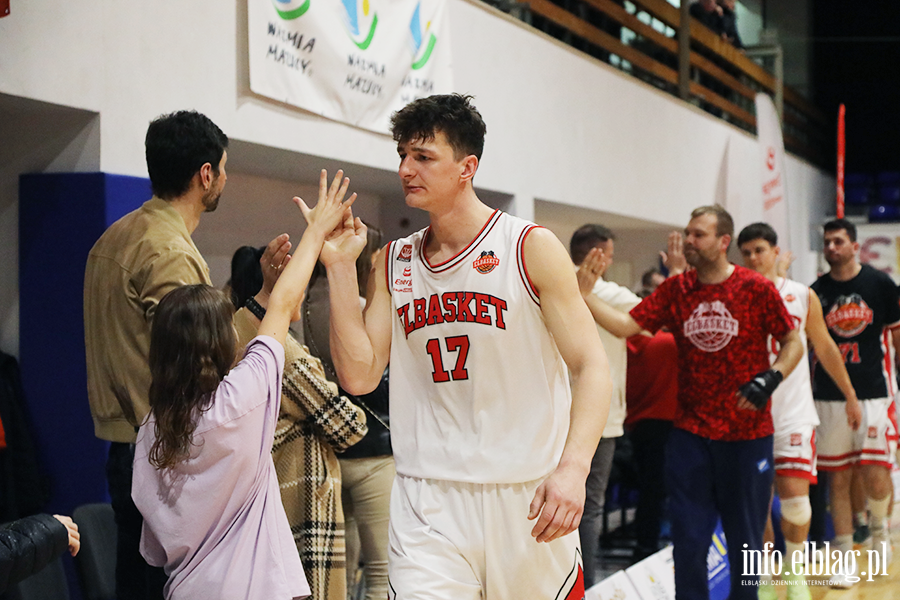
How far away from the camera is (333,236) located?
8.97 ft

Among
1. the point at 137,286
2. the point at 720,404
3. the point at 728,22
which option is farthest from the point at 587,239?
the point at 728,22

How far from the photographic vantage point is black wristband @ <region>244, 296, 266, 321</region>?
3217mm

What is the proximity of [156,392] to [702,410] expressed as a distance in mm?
2811

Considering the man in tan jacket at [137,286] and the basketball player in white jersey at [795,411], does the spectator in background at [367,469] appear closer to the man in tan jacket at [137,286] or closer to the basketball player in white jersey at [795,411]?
the man in tan jacket at [137,286]

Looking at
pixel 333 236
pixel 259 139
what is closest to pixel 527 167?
pixel 259 139

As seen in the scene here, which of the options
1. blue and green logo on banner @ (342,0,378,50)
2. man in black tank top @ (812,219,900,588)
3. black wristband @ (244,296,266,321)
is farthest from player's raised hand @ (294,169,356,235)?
man in black tank top @ (812,219,900,588)

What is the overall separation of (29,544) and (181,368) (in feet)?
1.79

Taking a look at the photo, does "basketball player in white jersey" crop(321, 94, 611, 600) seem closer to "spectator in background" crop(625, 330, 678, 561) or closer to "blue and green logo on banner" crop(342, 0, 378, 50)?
"blue and green logo on banner" crop(342, 0, 378, 50)

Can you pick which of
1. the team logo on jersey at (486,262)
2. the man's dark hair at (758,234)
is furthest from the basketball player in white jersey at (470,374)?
the man's dark hair at (758,234)

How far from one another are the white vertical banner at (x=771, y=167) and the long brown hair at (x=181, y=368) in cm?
901

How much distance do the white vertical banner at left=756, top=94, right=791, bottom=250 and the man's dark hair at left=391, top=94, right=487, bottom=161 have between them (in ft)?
28.1

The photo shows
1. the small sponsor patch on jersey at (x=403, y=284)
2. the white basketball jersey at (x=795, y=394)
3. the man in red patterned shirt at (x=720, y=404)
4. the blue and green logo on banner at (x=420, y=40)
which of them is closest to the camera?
the small sponsor patch on jersey at (x=403, y=284)

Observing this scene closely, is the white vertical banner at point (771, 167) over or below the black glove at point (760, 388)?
over

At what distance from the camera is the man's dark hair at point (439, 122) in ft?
8.55
